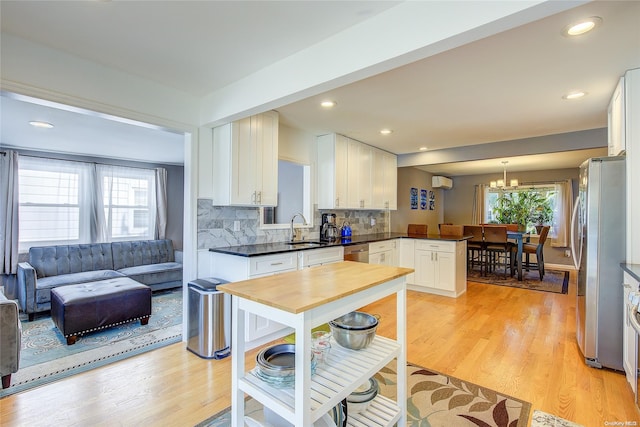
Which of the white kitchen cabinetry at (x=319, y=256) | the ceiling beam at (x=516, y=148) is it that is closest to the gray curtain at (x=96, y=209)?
the white kitchen cabinetry at (x=319, y=256)

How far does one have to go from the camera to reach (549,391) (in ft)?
7.04

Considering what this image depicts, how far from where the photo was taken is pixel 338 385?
126cm

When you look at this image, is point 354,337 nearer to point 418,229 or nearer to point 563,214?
point 418,229

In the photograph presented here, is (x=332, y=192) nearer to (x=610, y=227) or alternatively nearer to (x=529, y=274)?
(x=610, y=227)

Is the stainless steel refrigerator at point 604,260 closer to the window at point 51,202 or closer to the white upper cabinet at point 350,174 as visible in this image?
the white upper cabinet at point 350,174

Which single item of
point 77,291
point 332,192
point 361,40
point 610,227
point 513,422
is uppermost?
point 361,40

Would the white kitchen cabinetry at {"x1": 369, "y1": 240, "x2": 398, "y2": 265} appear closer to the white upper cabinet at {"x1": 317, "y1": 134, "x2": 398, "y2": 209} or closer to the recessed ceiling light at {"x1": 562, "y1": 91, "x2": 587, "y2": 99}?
the white upper cabinet at {"x1": 317, "y1": 134, "x2": 398, "y2": 209}

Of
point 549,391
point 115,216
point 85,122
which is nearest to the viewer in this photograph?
point 549,391

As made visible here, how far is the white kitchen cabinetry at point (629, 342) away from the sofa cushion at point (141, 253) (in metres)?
5.91

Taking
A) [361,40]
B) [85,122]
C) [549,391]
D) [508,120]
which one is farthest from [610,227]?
[85,122]

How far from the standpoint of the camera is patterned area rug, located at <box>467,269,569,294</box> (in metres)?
5.16

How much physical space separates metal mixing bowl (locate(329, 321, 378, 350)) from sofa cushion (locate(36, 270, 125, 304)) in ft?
12.9

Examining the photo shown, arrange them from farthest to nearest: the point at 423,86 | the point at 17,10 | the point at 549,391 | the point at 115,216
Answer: the point at 115,216 < the point at 423,86 < the point at 549,391 < the point at 17,10

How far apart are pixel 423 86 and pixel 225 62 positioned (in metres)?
1.67
